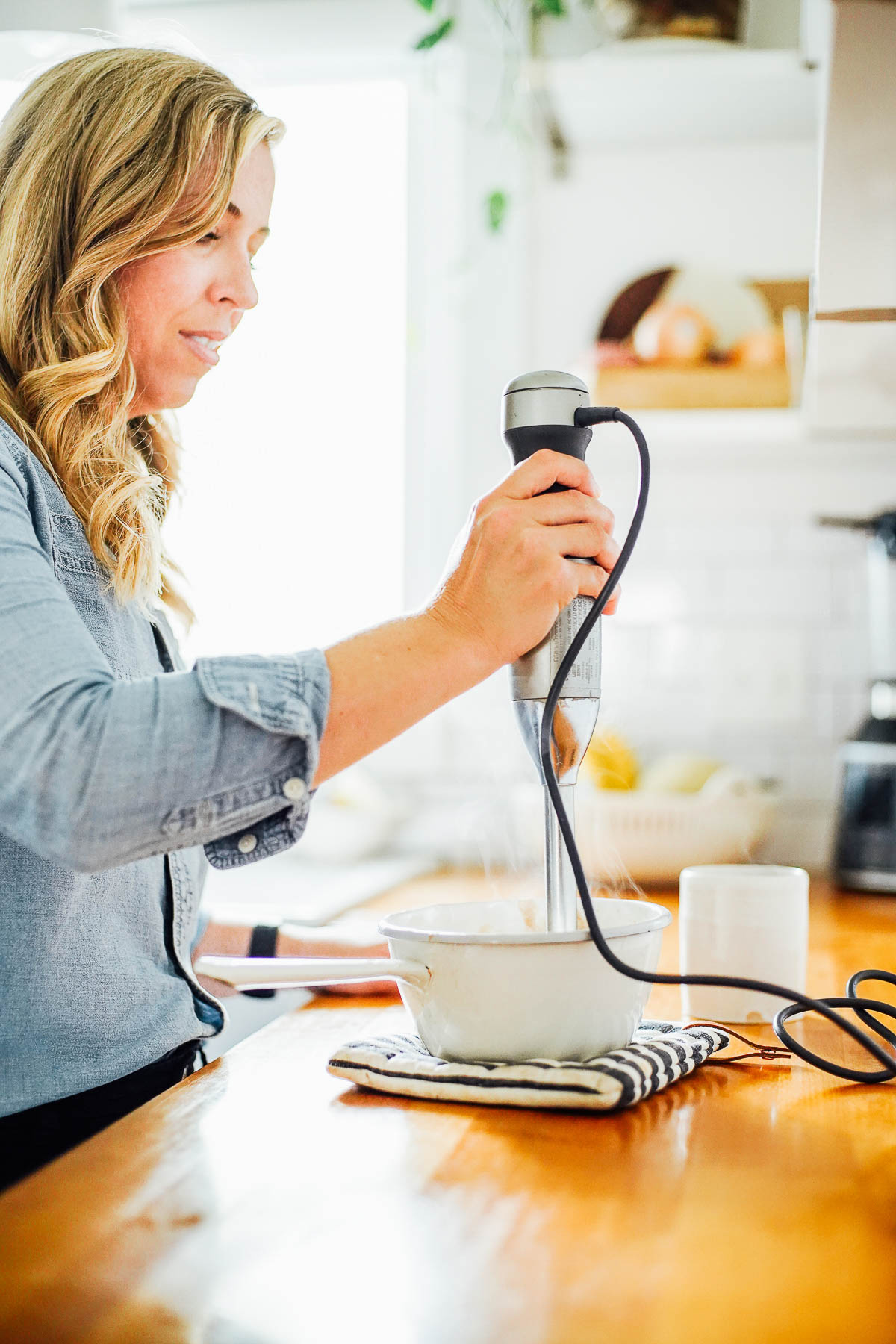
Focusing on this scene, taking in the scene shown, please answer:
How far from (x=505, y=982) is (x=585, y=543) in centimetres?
24

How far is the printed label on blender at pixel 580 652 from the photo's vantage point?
0.66 meters

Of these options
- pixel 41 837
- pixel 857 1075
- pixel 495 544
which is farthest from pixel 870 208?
pixel 41 837

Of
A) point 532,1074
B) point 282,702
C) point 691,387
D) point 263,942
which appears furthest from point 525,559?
point 691,387

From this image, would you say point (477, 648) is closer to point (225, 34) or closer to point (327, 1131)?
point (327, 1131)

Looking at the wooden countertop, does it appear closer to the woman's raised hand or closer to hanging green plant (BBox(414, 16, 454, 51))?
the woman's raised hand

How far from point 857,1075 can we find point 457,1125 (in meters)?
0.24

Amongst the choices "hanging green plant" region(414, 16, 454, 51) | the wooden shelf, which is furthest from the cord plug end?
"hanging green plant" region(414, 16, 454, 51)

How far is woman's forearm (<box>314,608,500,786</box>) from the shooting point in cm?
63

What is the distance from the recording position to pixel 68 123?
34.3 inches

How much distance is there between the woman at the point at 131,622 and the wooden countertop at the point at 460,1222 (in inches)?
5.8

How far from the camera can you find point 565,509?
669mm

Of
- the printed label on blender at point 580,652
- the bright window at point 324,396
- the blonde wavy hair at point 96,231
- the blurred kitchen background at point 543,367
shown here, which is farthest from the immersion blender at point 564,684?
the bright window at point 324,396

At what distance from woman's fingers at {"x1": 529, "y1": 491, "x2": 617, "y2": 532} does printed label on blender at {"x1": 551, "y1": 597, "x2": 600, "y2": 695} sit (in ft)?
0.15

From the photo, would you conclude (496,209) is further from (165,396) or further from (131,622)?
(131,622)
